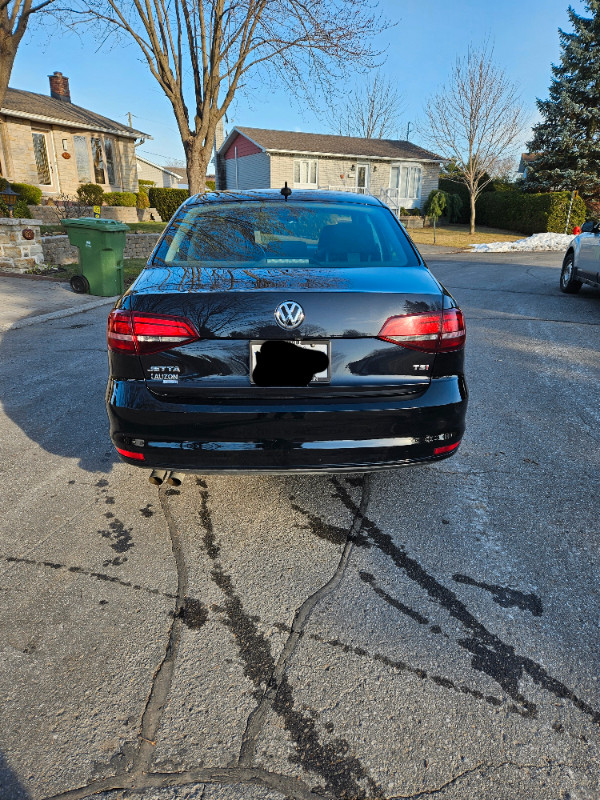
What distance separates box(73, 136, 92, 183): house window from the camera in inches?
961

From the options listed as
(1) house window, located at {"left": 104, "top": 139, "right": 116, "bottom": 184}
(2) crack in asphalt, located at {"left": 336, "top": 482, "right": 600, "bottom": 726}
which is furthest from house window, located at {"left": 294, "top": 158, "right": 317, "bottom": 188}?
(2) crack in asphalt, located at {"left": 336, "top": 482, "right": 600, "bottom": 726}

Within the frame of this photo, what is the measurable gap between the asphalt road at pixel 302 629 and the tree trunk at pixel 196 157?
12.1 meters

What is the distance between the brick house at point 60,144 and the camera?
21812 millimetres

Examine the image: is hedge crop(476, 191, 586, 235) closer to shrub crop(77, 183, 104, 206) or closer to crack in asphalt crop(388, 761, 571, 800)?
shrub crop(77, 183, 104, 206)

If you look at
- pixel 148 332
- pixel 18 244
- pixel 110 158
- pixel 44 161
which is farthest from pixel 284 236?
pixel 110 158

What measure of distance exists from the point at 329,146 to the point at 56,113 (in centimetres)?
1585

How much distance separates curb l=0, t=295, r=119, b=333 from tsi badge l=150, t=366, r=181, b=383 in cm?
557

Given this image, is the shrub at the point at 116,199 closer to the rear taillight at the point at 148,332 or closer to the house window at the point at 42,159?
the house window at the point at 42,159

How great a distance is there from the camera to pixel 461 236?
25766 mm

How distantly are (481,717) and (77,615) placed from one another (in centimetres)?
155

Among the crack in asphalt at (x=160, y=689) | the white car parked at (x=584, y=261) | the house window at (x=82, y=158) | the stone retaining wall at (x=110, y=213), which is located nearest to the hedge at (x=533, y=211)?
the white car parked at (x=584, y=261)

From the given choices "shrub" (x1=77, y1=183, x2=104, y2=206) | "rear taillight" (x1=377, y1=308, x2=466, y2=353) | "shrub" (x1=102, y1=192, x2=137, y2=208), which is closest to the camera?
"rear taillight" (x1=377, y1=308, x2=466, y2=353)

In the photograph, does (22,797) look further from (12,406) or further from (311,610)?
(12,406)

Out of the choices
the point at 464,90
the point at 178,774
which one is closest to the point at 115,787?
the point at 178,774
